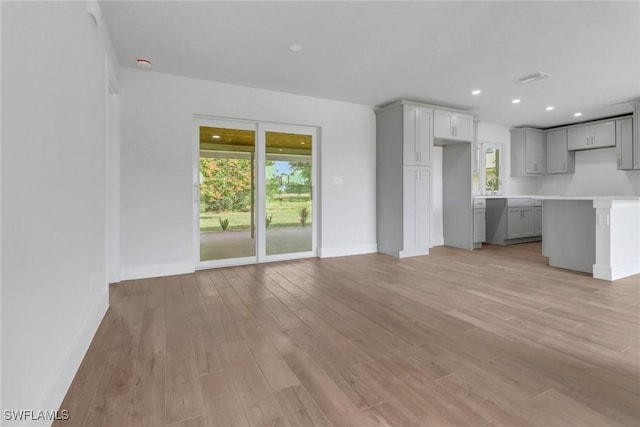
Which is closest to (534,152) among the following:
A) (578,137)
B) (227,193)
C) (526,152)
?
(526,152)

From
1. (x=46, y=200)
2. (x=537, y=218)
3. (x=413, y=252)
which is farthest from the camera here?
(x=537, y=218)

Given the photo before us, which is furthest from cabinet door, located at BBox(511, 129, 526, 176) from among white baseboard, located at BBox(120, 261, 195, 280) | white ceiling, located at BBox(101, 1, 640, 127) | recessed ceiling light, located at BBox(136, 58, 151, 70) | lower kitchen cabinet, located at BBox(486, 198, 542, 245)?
recessed ceiling light, located at BBox(136, 58, 151, 70)

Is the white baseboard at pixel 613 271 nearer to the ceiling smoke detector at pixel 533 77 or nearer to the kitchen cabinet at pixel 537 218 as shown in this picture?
the ceiling smoke detector at pixel 533 77

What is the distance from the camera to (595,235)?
3.69m

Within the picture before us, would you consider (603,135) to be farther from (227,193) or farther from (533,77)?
(227,193)

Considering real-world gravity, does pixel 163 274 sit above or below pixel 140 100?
below

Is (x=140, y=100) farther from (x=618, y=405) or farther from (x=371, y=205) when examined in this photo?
(x=618, y=405)

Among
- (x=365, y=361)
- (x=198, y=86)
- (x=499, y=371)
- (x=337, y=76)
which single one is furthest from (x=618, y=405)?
(x=198, y=86)

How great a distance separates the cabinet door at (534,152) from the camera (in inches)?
274

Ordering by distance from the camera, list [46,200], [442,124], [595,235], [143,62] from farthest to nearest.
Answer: [442,124]
[595,235]
[143,62]
[46,200]

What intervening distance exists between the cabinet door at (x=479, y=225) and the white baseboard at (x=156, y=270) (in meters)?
5.04

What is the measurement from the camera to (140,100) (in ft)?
12.2

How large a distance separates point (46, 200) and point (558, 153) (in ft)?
29.4

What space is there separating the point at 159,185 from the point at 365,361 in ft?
10.8
